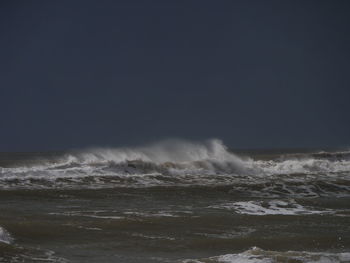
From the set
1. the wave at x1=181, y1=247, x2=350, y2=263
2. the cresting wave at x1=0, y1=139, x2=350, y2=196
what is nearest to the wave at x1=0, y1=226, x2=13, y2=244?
the wave at x1=181, y1=247, x2=350, y2=263

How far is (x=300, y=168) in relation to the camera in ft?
99.9

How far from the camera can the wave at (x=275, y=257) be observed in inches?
335

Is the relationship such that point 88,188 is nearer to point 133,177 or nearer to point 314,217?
point 133,177

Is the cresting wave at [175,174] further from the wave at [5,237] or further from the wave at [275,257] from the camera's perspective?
the wave at [275,257]

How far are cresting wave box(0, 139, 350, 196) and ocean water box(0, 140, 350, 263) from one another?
55 millimetres

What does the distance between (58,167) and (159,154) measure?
1139cm

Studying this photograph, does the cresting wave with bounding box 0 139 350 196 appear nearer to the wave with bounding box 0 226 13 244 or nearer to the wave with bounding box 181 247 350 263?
the wave with bounding box 0 226 13 244

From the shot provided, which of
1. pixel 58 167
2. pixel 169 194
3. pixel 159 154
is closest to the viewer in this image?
pixel 169 194

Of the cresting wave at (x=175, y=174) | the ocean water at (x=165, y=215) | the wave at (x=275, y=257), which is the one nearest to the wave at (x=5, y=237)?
the ocean water at (x=165, y=215)

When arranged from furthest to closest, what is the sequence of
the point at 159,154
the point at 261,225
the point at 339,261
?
the point at 159,154 < the point at 261,225 < the point at 339,261

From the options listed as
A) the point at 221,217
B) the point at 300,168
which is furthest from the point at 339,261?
the point at 300,168

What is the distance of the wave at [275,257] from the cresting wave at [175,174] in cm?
998

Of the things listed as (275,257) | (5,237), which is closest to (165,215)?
(5,237)

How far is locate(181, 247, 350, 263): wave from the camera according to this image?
8500 millimetres
